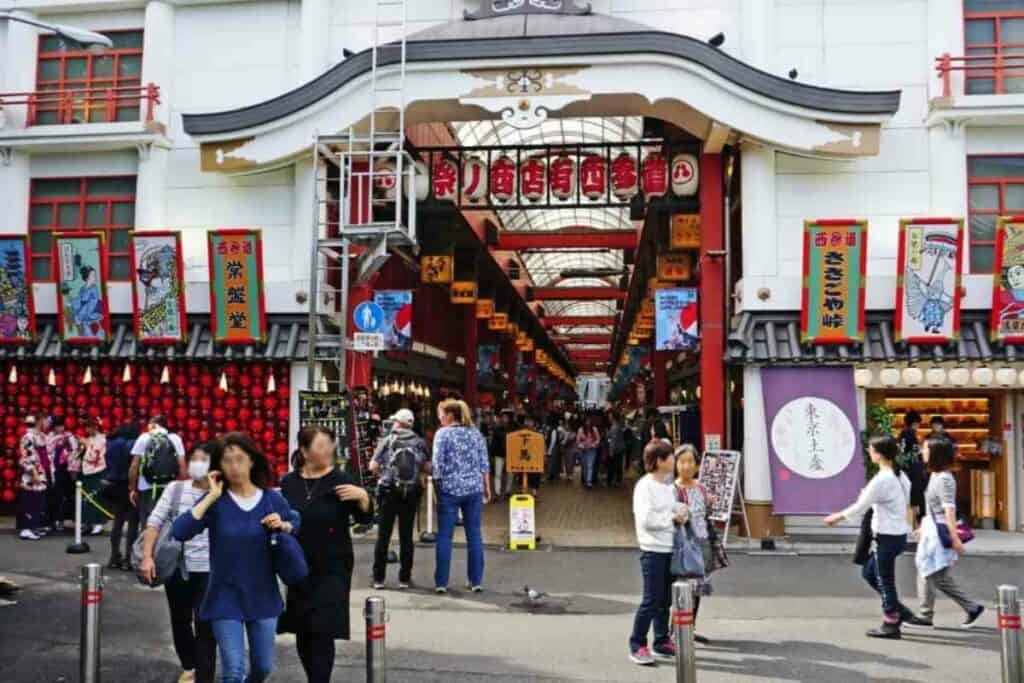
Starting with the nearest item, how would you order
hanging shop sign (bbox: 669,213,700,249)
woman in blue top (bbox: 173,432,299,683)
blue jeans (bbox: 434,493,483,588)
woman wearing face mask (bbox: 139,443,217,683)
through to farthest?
woman in blue top (bbox: 173,432,299,683), woman wearing face mask (bbox: 139,443,217,683), blue jeans (bbox: 434,493,483,588), hanging shop sign (bbox: 669,213,700,249)

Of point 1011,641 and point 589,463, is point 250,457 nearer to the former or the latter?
point 1011,641

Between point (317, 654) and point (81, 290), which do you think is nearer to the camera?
point (317, 654)

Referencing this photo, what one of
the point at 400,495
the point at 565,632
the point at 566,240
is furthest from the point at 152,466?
the point at 566,240

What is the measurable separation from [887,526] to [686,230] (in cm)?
883

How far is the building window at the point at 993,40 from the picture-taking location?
14.4 meters

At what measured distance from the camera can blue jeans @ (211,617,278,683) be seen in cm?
502

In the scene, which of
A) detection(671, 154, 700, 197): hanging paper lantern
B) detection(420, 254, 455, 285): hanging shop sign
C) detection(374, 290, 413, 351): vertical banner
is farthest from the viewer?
detection(420, 254, 455, 285): hanging shop sign

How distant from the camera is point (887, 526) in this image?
8.09 meters

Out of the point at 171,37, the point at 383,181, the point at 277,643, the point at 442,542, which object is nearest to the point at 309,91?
the point at 383,181

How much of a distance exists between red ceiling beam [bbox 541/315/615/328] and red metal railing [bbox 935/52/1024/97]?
36.4 m

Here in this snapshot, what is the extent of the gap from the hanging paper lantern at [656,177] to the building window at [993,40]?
4.85 meters

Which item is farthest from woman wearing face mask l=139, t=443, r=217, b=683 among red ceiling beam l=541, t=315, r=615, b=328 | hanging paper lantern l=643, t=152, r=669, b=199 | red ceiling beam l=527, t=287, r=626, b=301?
red ceiling beam l=541, t=315, r=615, b=328

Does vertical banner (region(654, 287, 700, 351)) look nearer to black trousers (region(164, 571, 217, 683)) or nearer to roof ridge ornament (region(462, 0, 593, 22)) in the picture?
roof ridge ornament (region(462, 0, 593, 22))

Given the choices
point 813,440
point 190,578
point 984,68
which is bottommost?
point 190,578
